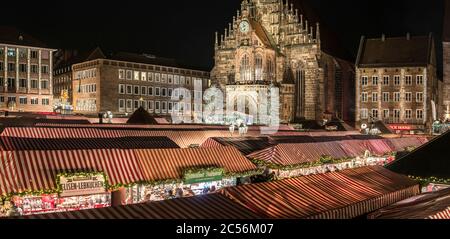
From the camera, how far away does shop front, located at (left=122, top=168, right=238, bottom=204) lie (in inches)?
634

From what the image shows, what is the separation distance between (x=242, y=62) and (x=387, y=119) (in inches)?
779

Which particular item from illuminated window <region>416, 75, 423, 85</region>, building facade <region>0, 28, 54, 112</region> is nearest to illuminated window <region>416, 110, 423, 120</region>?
illuminated window <region>416, 75, 423, 85</region>

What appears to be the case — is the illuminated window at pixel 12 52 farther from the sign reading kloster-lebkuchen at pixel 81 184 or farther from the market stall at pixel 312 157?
the sign reading kloster-lebkuchen at pixel 81 184

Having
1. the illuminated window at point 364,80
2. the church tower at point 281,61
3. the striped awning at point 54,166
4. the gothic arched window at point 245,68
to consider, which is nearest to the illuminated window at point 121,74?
the church tower at point 281,61

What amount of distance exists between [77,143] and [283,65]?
48.3 m

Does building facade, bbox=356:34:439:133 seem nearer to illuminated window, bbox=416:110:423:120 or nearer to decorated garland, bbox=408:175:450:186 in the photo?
illuminated window, bbox=416:110:423:120

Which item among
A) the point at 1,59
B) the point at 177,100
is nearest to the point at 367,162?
the point at 1,59

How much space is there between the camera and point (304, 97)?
63.5 meters

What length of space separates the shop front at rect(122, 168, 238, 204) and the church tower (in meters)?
44.6

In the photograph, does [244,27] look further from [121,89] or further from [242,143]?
[242,143]

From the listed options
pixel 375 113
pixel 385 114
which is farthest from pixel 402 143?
pixel 375 113

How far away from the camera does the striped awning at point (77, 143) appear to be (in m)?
17.4

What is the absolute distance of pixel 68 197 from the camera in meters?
14.1

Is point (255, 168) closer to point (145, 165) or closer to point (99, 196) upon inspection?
point (145, 165)
